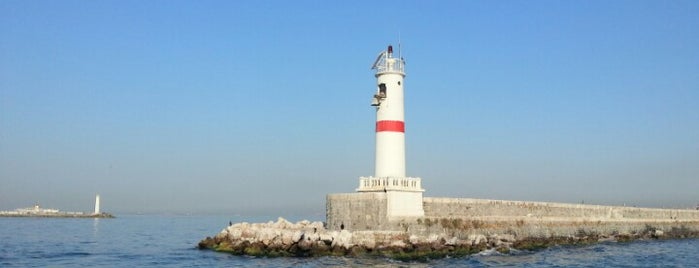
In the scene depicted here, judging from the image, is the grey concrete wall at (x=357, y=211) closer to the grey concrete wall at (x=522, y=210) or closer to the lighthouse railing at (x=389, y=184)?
the lighthouse railing at (x=389, y=184)

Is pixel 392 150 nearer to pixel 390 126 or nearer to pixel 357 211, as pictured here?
pixel 390 126

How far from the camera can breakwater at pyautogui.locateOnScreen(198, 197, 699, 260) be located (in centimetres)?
2417

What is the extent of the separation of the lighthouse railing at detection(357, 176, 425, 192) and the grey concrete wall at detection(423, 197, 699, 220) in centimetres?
91

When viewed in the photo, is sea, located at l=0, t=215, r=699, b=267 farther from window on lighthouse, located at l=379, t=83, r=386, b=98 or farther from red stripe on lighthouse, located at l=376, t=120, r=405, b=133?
window on lighthouse, located at l=379, t=83, r=386, b=98

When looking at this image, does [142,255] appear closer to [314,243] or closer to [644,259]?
[314,243]

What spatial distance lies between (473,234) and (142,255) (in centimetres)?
1376

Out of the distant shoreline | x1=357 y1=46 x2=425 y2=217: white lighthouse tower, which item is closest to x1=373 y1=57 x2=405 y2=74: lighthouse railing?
x1=357 y1=46 x2=425 y2=217: white lighthouse tower

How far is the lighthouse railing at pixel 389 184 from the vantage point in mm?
25094

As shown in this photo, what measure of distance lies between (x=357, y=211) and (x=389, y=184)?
1.57m

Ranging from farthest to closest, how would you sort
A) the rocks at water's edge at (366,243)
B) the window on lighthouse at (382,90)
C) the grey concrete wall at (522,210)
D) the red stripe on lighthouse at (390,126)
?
the grey concrete wall at (522,210), the window on lighthouse at (382,90), the red stripe on lighthouse at (390,126), the rocks at water's edge at (366,243)

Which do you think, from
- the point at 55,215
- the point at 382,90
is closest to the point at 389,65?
the point at 382,90

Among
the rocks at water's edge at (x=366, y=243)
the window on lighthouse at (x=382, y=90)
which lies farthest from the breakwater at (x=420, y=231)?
the window on lighthouse at (x=382, y=90)

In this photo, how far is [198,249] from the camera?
30.5 m

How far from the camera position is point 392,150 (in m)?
25.6
